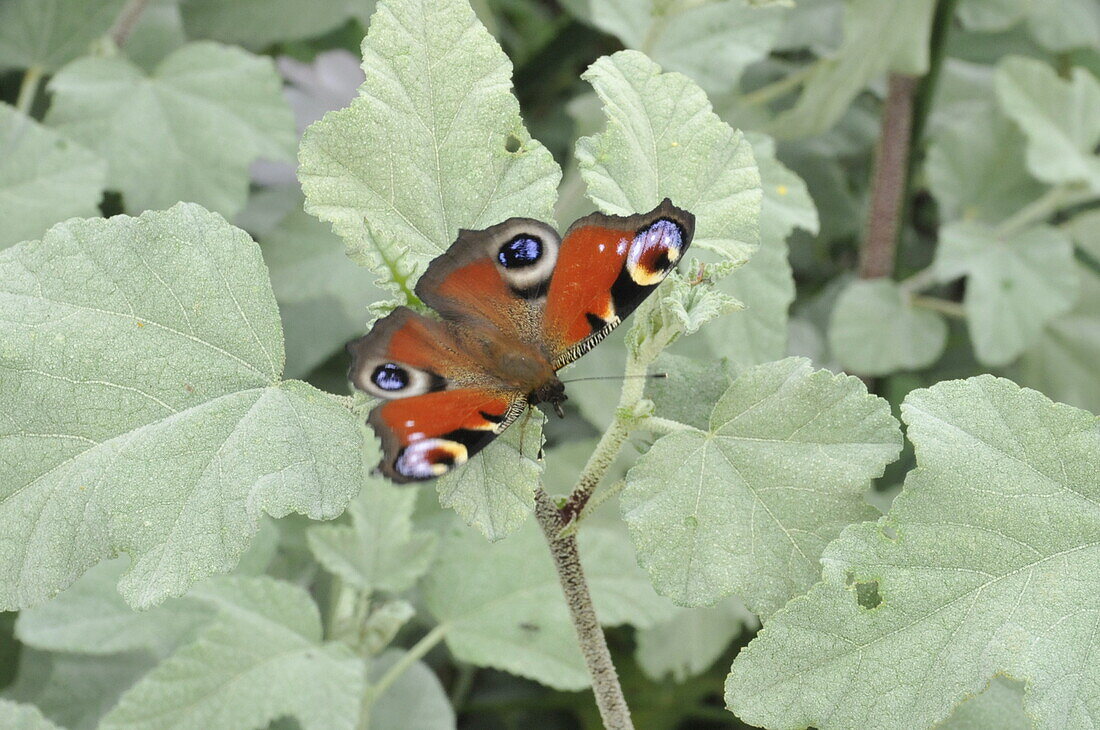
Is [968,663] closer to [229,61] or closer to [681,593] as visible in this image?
[681,593]

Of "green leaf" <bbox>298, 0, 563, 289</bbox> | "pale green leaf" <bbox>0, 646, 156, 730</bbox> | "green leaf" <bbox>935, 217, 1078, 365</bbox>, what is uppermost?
"green leaf" <bbox>298, 0, 563, 289</bbox>

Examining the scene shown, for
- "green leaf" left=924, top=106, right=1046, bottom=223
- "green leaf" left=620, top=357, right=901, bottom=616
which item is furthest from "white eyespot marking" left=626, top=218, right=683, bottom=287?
"green leaf" left=924, top=106, right=1046, bottom=223

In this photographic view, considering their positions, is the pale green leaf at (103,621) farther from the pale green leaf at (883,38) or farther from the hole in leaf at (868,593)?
the pale green leaf at (883,38)

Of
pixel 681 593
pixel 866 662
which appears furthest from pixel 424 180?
pixel 866 662

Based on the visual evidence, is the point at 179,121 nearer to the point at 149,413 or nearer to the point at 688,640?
the point at 149,413

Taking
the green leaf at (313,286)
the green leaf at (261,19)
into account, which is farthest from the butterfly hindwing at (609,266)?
the green leaf at (261,19)

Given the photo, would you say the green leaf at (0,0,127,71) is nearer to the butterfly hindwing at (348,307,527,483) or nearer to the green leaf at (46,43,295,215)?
the green leaf at (46,43,295,215)
